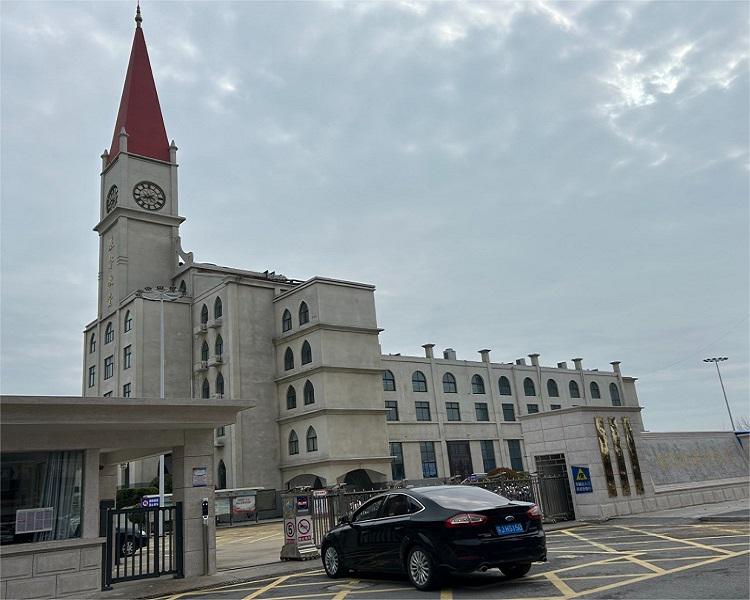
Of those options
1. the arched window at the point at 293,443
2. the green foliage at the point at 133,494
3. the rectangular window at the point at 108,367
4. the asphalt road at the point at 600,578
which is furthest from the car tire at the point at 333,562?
the rectangular window at the point at 108,367

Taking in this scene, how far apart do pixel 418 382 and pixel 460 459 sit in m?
7.70

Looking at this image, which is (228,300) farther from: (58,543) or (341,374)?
(58,543)

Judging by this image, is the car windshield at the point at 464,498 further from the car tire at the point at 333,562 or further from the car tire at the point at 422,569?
the car tire at the point at 333,562

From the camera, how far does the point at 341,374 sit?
44.3 m

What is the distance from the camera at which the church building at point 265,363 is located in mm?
44312

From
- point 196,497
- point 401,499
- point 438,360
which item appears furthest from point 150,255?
point 401,499

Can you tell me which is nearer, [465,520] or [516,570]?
[465,520]

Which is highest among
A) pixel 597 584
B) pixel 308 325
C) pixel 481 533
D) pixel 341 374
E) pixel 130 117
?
pixel 130 117

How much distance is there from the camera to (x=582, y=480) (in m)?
18.8

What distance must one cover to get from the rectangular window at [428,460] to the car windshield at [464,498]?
45170mm

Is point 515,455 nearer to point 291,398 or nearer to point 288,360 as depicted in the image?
point 291,398

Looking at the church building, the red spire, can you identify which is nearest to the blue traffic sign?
the church building

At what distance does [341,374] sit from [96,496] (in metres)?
31.7

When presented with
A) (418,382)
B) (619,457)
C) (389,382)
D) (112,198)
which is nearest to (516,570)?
(619,457)
